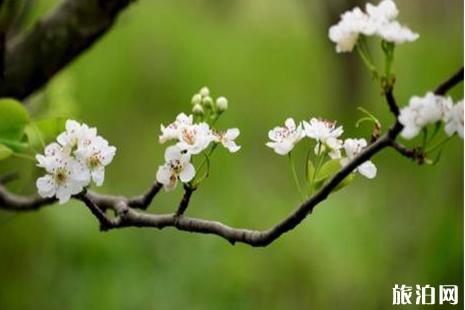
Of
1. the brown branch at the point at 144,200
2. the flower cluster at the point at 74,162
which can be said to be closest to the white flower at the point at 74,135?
the flower cluster at the point at 74,162

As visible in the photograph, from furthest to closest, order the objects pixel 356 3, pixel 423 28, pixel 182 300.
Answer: pixel 423 28
pixel 356 3
pixel 182 300

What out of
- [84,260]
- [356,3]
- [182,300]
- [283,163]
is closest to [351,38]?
[182,300]

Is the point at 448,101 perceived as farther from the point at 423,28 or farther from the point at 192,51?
the point at 423,28

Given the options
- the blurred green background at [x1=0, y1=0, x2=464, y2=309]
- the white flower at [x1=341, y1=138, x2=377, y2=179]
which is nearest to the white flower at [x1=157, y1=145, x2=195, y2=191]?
the white flower at [x1=341, y1=138, x2=377, y2=179]

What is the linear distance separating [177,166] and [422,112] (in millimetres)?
181

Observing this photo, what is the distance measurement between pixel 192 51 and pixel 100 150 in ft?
9.76

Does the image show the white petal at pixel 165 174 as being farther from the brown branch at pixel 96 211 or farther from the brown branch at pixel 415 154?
the brown branch at pixel 415 154

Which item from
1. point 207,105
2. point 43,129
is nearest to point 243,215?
point 43,129

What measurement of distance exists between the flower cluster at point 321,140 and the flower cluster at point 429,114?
87 millimetres

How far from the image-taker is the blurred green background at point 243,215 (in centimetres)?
189

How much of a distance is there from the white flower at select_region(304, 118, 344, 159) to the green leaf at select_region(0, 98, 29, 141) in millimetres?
267

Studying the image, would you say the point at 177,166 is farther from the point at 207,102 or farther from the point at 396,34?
the point at 396,34

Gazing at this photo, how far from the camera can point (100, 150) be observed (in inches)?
23.1

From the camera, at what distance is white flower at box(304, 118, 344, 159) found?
1.96 ft
